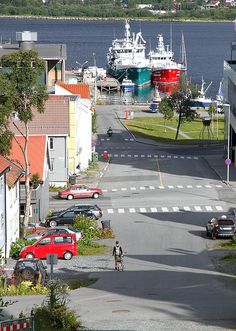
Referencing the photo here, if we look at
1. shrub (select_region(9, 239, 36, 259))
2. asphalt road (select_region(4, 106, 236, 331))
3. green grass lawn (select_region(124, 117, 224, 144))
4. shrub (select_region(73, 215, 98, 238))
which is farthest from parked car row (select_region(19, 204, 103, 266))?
green grass lawn (select_region(124, 117, 224, 144))

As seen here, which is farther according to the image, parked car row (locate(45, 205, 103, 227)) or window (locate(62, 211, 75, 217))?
A: window (locate(62, 211, 75, 217))

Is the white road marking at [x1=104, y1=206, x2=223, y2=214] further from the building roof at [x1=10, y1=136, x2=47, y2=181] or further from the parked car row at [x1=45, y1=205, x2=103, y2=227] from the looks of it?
the building roof at [x1=10, y1=136, x2=47, y2=181]

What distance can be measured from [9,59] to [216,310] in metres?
25.2

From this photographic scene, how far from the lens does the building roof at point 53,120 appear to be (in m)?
74.9

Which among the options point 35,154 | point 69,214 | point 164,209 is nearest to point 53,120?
point 35,154

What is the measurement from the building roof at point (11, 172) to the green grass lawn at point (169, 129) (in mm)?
46304

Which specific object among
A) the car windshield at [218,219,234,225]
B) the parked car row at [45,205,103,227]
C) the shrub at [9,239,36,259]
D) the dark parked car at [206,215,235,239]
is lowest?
the parked car row at [45,205,103,227]

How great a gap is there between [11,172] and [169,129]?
61.9 metres

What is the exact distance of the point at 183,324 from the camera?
1190 inches

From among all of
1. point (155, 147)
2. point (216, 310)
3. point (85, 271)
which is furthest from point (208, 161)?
point (216, 310)

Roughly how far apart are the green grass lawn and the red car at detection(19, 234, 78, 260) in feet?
174

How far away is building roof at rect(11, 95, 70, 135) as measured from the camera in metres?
74.9

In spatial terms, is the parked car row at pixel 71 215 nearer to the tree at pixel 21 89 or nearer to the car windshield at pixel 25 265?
the tree at pixel 21 89

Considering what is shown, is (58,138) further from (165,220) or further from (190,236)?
(190,236)
